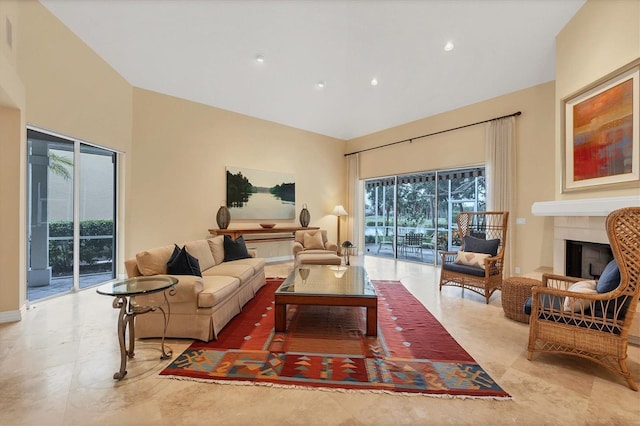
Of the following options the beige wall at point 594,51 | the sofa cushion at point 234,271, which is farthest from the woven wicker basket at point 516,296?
the sofa cushion at point 234,271

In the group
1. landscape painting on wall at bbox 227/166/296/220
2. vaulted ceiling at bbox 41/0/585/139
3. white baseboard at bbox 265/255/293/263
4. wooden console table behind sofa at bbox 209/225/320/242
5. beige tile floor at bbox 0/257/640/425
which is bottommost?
beige tile floor at bbox 0/257/640/425

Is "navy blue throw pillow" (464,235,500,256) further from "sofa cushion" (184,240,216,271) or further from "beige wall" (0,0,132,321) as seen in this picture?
"beige wall" (0,0,132,321)

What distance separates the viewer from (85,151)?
4297mm

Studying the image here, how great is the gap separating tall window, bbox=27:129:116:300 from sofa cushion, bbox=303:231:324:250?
350 cm

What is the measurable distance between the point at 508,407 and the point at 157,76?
632cm

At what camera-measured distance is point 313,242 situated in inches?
221

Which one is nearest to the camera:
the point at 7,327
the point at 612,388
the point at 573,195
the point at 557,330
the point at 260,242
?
the point at 612,388

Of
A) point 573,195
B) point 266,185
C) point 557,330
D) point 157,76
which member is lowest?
point 557,330

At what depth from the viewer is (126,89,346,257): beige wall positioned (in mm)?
4977

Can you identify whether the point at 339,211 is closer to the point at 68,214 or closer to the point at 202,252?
the point at 202,252

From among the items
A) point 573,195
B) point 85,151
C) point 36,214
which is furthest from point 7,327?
point 573,195

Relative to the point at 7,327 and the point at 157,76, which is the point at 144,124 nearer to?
the point at 157,76

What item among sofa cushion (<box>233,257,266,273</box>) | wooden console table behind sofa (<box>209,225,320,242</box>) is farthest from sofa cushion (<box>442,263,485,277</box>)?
wooden console table behind sofa (<box>209,225,320,242</box>)

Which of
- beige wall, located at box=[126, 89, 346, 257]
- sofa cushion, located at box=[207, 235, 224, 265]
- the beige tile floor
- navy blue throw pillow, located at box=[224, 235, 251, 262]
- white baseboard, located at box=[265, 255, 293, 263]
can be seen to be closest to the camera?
the beige tile floor
